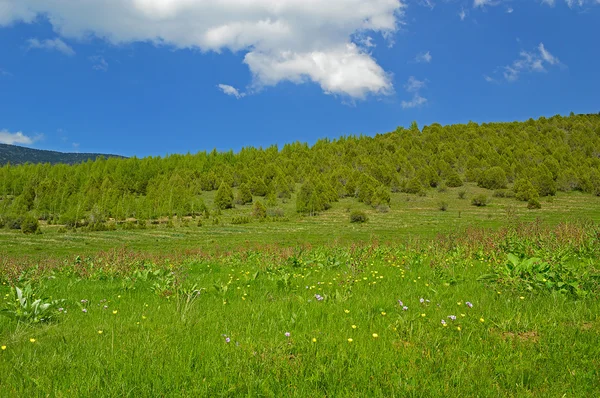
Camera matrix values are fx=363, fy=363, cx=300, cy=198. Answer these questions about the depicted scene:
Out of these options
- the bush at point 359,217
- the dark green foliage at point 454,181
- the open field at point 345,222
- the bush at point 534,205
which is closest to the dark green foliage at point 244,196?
the open field at point 345,222

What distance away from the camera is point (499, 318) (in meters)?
4.50

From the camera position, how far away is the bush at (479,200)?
7438 cm

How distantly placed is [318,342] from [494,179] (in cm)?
9711

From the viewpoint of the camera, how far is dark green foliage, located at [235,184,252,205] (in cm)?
10775

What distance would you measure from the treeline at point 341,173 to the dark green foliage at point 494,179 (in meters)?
0.22

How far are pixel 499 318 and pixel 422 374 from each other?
1.91 m

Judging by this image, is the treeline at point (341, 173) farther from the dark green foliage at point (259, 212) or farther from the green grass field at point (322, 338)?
the green grass field at point (322, 338)

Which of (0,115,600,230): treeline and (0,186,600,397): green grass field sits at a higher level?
(0,115,600,230): treeline

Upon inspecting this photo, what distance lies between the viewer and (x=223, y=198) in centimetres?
10181

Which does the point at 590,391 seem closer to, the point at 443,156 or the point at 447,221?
the point at 447,221

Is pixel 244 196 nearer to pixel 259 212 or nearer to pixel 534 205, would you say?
pixel 259 212

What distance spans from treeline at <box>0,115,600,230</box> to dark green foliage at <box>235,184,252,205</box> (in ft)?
0.98

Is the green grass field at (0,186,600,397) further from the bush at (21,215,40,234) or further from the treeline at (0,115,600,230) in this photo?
the bush at (21,215,40,234)

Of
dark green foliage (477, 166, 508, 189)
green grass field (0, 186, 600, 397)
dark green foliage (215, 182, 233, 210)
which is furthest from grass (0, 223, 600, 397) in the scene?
dark green foliage (215, 182, 233, 210)
